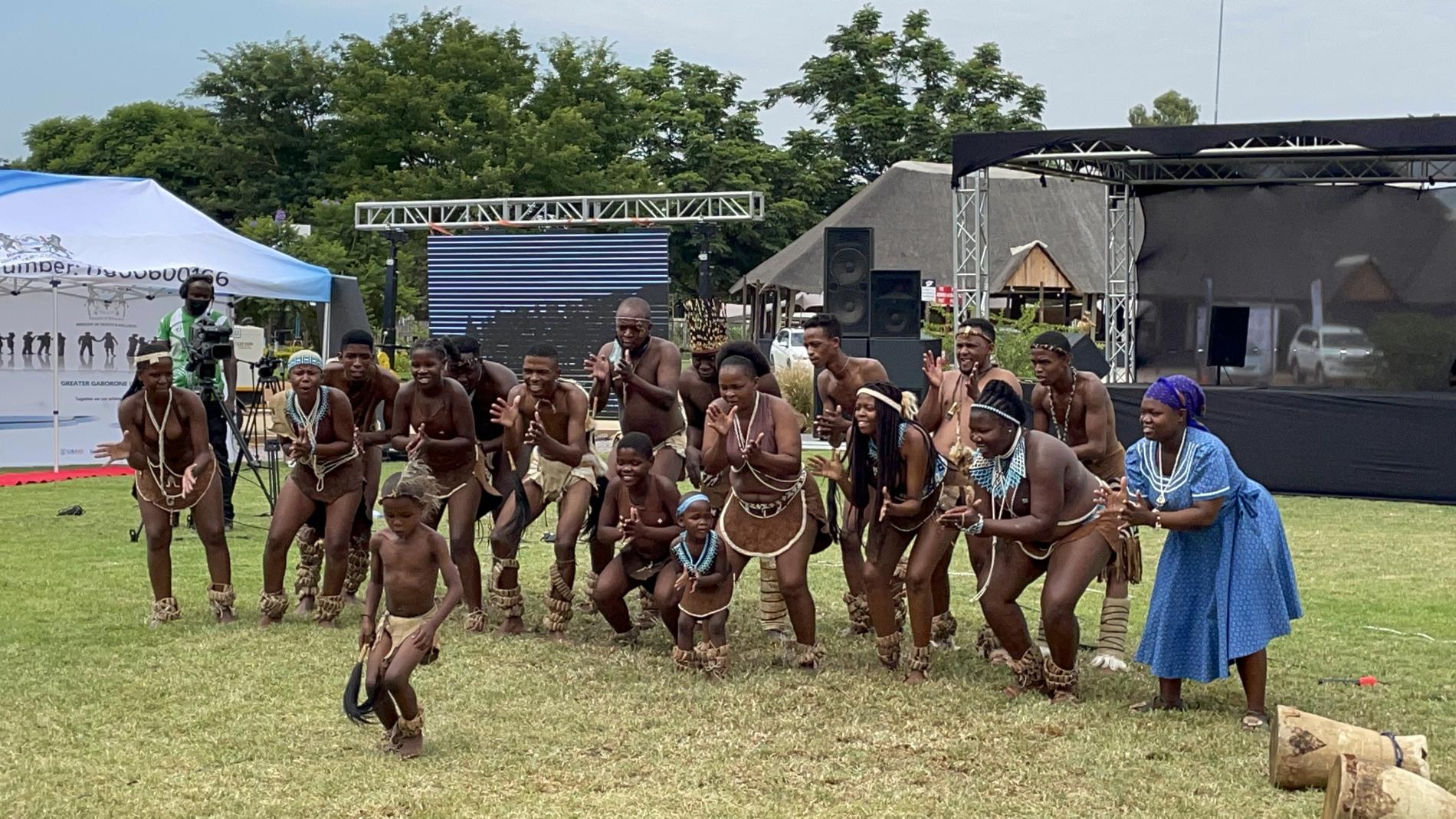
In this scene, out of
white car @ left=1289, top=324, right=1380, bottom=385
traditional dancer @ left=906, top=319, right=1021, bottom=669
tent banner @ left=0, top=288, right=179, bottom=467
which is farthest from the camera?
tent banner @ left=0, top=288, right=179, bottom=467

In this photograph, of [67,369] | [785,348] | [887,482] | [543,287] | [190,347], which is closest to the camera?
[887,482]

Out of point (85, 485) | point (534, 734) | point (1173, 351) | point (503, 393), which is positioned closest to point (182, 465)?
point (503, 393)

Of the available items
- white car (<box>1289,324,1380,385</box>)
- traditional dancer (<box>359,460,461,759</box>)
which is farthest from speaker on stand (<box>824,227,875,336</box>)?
traditional dancer (<box>359,460,461,759</box>)

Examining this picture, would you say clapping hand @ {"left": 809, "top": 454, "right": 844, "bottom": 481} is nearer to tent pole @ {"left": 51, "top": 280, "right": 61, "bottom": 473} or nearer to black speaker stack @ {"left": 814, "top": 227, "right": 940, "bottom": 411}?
black speaker stack @ {"left": 814, "top": 227, "right": 940, "bottom": 411}

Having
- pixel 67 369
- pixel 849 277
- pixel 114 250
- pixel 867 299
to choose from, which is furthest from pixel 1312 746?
pixel 67 369

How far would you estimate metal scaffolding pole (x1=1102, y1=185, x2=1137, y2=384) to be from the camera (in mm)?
19875

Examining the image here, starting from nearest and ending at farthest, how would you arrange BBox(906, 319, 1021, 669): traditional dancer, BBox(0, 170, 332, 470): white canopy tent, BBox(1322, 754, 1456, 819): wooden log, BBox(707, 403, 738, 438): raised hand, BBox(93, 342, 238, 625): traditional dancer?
BBox(1322, 754, 1456, 819): wooden log < BBox(906, 319, 1021, 669): traditional dancer < BBox(707, 403, 738, 438): raised hand < BBox(93, 342, 238, 625): traditional dancer < BBox(0, 170, 332, 470): white canopy tent

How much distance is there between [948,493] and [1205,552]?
5.06ft

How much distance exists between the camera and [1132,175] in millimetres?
19578

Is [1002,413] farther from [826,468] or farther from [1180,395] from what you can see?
[826,468]

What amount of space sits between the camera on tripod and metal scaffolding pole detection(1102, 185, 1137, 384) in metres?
12.2

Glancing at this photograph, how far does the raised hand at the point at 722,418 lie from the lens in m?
7.70

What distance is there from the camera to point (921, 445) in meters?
7.49

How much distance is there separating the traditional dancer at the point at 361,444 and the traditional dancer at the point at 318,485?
16 centimetres
